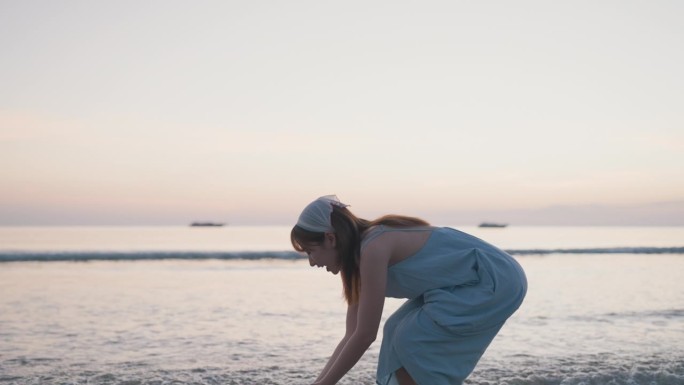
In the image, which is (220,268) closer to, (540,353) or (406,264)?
(540,353)

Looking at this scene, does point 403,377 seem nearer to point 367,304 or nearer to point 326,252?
point 367,304

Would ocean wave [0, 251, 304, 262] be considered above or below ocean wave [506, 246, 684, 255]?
above

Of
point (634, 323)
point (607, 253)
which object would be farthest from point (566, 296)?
point (607, 253)

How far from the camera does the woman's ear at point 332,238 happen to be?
279 cm

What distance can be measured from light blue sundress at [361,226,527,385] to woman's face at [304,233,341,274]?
196 mm

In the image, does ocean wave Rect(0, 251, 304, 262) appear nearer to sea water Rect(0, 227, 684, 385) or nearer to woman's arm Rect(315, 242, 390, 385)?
sea water Rect(0, 227, 684, 385)

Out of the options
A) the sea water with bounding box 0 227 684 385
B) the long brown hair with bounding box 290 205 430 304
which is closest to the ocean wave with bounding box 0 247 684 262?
the sea water with bounding box 0 227 684 385

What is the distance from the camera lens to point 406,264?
9.54ft

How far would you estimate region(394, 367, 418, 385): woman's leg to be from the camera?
2.95 m

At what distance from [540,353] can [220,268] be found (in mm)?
15977

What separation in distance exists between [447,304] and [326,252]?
57cm

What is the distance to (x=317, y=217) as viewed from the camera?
9.02 feet

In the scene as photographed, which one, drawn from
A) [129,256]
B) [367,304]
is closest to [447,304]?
[367,304]

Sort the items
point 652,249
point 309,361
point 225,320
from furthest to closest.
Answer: point 652,249
point 225,320
point 309,361
